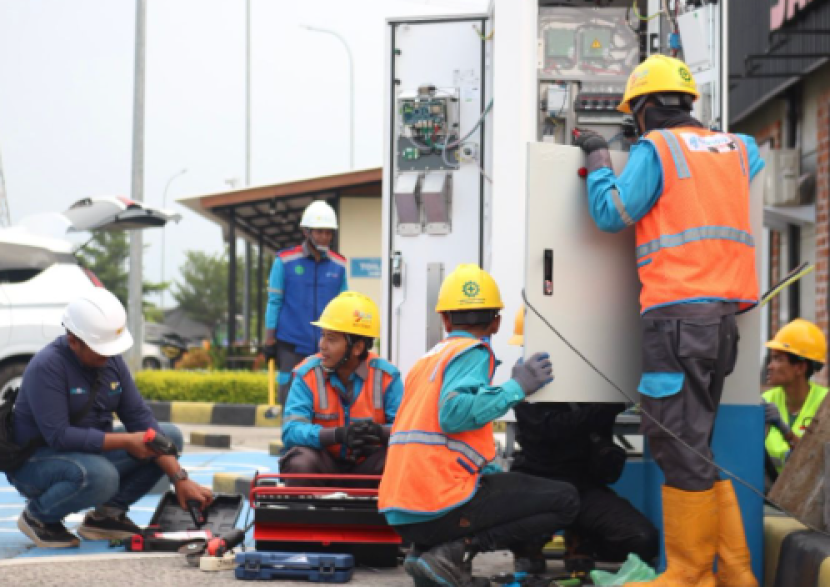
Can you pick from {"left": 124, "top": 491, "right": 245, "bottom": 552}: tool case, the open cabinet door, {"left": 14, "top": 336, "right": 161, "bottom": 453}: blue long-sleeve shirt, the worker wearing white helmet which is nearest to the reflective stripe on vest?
{"left": 124, "top": 491, "right": 245, "bottom": 552}: tool case

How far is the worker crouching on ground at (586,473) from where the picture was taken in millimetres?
5320

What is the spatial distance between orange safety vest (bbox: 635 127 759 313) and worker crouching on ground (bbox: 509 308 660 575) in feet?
2.72

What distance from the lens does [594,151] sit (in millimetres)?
5000

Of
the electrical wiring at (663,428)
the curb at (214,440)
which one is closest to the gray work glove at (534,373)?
the electrical wiring at (663,428)

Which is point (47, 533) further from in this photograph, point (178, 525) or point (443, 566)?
point (443, 566)

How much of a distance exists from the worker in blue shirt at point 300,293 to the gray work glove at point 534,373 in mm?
4034

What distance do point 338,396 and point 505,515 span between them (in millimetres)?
1380

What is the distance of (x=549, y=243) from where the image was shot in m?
5.03

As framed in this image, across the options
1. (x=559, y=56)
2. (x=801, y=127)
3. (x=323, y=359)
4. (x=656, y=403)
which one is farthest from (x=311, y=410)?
(x=801, y=127)

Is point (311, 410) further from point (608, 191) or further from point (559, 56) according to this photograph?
point (559, 56)

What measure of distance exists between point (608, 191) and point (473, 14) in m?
4.04

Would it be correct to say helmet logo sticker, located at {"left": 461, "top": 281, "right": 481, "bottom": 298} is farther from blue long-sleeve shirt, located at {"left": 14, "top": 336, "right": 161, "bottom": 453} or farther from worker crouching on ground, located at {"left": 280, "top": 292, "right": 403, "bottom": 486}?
blue long-sleeve shirt, located at {"left": 14, "top": 336, "right": 161, "bottom": 453}

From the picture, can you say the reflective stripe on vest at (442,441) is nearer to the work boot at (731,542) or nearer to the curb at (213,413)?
the work boot at (731,542)

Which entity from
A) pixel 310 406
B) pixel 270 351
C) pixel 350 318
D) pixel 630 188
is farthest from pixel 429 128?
pixel 630 188
